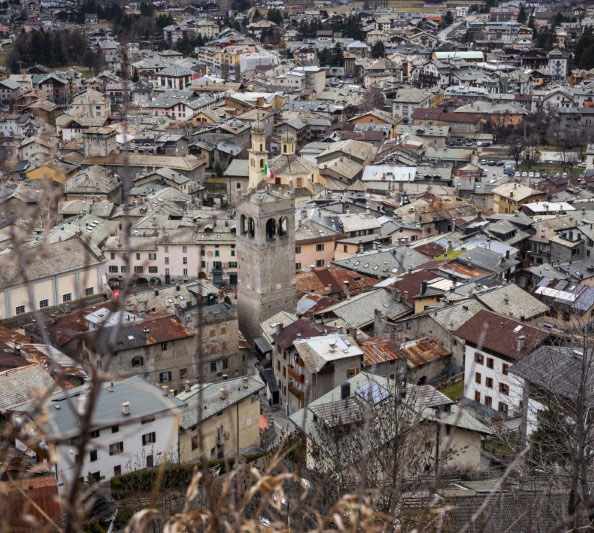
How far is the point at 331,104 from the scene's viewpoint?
62.8 metres

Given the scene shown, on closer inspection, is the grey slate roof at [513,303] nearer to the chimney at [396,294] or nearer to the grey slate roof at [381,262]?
the chimney at [396,294]

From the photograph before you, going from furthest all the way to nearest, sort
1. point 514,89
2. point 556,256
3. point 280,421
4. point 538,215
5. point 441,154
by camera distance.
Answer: point 514,89
point 441,154
point 538,215
point 556,256
point 280,421

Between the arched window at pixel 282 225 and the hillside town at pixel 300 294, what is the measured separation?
159 millimetres

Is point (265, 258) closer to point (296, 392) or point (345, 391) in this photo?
point (296, 392)

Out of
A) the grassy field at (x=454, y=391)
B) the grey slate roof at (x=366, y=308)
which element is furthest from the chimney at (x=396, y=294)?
the grassy field at (x=454, y=391)

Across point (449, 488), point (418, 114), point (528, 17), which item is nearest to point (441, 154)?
point (418, 114)

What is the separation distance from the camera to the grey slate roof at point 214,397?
61.6 ft

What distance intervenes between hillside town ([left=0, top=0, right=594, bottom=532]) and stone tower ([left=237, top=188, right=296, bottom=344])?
84 mm

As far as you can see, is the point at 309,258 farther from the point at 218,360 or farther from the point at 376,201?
the point at 218,360

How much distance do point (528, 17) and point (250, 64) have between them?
125 ft

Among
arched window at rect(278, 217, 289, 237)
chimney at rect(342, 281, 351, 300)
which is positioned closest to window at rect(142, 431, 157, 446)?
arched window at rect(278, 217, 289, 237)

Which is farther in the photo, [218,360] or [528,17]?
[528,17]

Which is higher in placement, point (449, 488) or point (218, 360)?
point (449, 488)

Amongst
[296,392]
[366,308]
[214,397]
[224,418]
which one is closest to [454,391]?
[296,392]
